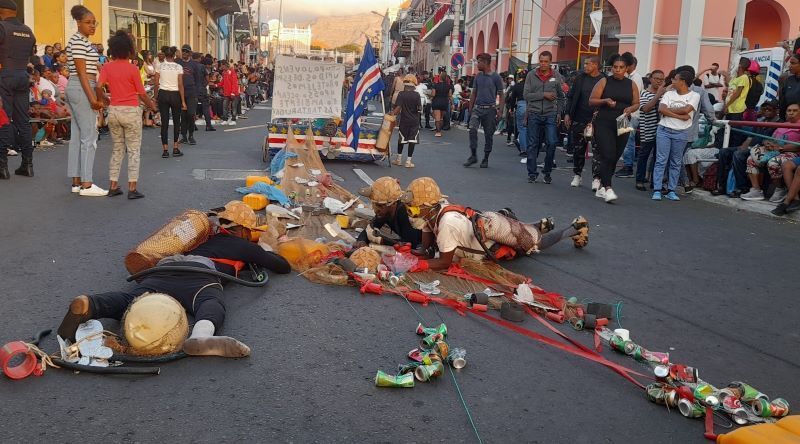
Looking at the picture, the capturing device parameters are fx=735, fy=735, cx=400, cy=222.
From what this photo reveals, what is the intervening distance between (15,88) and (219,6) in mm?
38844

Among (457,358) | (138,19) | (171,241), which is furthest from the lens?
(138,19)

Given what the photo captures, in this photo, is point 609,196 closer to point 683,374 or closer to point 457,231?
point 457,231

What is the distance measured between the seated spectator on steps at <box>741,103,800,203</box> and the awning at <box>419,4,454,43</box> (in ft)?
146

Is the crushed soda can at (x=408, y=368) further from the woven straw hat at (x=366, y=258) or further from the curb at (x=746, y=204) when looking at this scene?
the curb at (x=746, y=204)

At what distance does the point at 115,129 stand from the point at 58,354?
5329 mm

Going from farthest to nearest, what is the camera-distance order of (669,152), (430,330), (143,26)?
(143,26) → (669,152) → (430,330)

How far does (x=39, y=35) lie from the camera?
2477 centimetres

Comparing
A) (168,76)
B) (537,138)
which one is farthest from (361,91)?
(168,76)

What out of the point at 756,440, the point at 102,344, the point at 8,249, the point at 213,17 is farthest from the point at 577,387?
the point at 213,17

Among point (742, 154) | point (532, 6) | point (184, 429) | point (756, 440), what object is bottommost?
point (184, 429)

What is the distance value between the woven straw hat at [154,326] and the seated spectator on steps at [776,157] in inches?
344

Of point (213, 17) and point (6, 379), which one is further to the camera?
point (213, 17)

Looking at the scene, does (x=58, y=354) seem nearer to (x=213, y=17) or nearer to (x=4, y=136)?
(x=4, y=136)

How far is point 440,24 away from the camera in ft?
184
